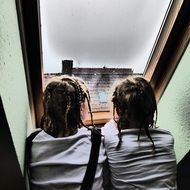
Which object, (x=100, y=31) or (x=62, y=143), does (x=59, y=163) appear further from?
(x=100, y=31)

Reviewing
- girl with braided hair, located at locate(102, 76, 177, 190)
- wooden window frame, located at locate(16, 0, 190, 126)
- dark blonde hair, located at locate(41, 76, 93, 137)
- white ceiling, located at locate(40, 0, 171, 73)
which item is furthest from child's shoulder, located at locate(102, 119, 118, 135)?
white ceiling, located at locate(40, 0, 171, 73)

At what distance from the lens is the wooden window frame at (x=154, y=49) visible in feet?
3.71

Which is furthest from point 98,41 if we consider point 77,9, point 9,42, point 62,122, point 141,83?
point 9,42

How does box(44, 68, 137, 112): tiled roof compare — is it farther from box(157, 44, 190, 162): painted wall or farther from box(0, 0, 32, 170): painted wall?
box(0, 0, 32, 170): painted wall

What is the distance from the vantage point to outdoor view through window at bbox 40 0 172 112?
1340 mm

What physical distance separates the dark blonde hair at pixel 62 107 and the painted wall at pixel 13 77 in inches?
3.5

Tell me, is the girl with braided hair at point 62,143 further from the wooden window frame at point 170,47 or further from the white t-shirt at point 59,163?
the wooden window frame at point 170,47

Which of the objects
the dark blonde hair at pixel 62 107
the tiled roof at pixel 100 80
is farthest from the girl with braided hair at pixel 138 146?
the tiled roof at pixel 100 80

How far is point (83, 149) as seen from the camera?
1143 millimetres

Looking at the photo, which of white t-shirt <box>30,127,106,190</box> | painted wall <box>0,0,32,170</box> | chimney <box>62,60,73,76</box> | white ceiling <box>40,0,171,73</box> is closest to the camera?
painted wall <box>0,0,32,170</box>

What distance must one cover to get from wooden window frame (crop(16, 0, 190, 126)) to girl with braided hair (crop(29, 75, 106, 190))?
133mm

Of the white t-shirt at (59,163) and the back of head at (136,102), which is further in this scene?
the back of head at (136,102)

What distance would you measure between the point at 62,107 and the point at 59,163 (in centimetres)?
21

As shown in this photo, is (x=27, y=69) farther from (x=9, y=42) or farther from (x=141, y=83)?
(x=141, y=83)
